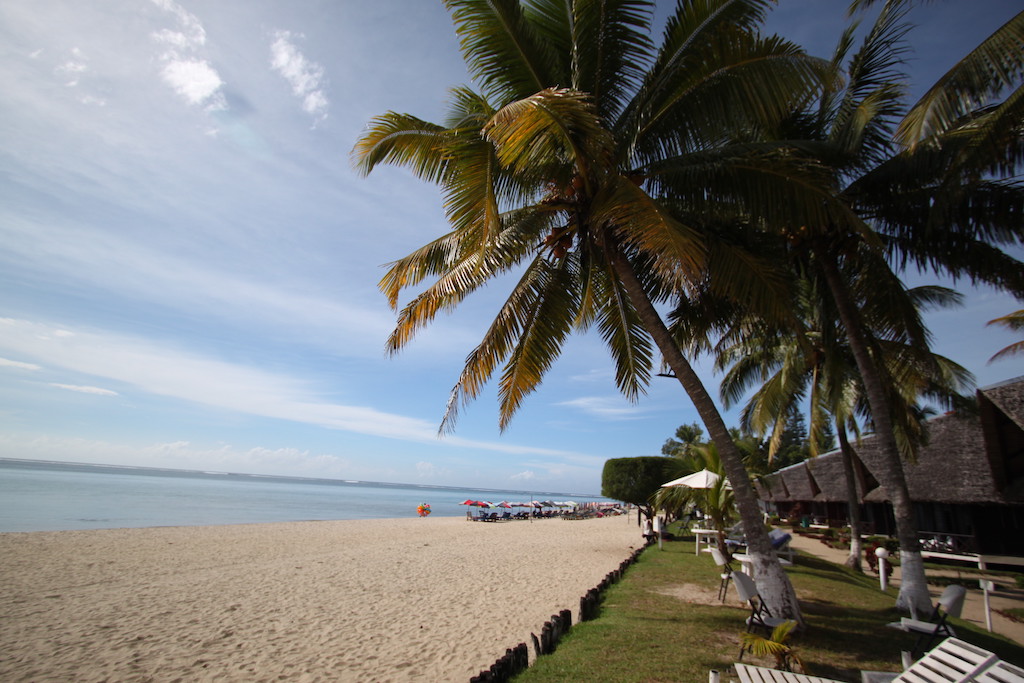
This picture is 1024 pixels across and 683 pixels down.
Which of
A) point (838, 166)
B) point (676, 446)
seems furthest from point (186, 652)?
point (676, 446)

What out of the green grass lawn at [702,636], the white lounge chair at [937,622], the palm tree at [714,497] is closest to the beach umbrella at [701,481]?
the palm tree at [714,497]

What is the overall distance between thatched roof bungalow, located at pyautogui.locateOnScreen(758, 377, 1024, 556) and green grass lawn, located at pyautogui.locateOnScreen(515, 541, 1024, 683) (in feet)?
14.2

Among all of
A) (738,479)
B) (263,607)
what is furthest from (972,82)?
(263,607)

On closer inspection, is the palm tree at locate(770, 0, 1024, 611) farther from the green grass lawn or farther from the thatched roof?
the thatched roof

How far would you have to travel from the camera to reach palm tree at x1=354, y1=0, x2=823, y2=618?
574 cm

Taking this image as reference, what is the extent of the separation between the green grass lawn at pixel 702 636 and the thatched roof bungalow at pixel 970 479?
4.32 metres

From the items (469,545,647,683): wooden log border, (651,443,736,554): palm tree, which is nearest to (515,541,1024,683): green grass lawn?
(469,545,647,683): wooden log border

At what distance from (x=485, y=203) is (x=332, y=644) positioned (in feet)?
21.9

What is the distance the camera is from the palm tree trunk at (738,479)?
6.16 metres

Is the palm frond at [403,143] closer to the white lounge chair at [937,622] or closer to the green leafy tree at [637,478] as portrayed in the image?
the white lounge chair at [937,622]

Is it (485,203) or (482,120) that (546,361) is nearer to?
(485,203)

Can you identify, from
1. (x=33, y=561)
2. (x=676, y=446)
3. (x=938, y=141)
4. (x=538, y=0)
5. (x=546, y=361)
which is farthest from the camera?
(x=676, y=446)

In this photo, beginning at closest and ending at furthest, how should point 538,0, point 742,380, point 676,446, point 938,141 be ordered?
point 538,0 → point 938,141 → point 742,380 → point 676,446

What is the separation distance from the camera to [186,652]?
273 inches
